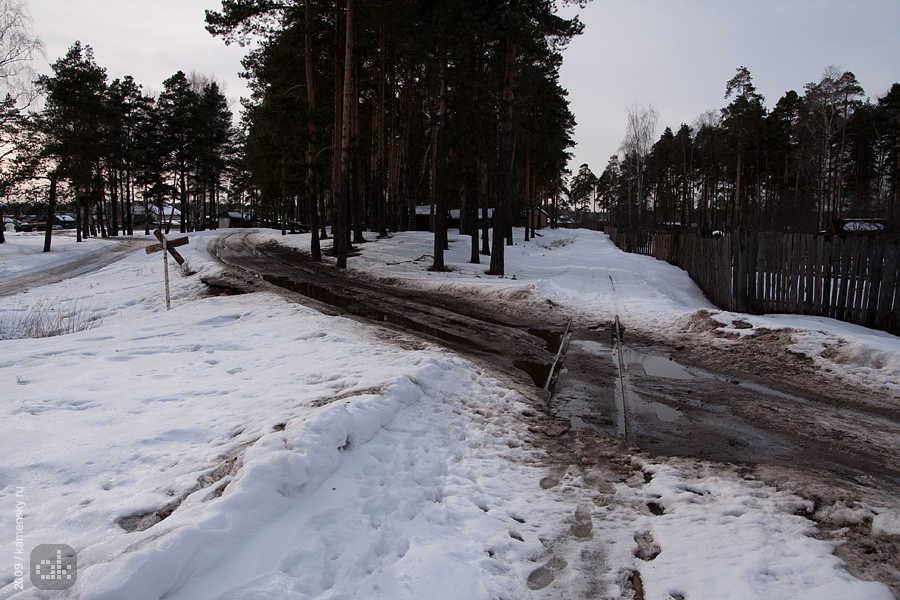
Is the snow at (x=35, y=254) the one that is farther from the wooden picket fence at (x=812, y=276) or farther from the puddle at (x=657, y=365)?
the wooden picket fence at (x=812, y=276)

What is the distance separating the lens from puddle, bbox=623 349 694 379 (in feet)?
23.1

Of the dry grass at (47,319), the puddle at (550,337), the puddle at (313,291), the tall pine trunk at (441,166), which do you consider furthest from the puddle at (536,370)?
the tall pine trunk at (441,166)

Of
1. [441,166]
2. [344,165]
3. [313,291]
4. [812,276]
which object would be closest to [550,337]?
[812,276]

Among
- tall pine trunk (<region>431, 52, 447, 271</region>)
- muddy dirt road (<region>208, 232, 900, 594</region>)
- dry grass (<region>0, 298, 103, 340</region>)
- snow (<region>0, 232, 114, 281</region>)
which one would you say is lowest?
dry grass (<region>0, 298, 103, 340</region>)

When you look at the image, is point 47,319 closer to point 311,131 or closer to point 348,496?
point 311,131

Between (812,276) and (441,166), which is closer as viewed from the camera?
(812,276)

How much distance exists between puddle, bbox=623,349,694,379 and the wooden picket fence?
4127mm

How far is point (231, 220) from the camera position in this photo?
72.7 meters

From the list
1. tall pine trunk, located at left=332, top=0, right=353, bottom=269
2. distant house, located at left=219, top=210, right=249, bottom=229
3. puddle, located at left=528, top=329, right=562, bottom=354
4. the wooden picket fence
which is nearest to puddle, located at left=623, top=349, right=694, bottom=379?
puddle, located at left=528, top=329, right=562, bottom=354

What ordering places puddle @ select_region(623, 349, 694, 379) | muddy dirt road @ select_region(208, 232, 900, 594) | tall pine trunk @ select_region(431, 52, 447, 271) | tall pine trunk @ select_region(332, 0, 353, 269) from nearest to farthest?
muddy dirt road @ select_region(208, 232, 900, 594) → puddle @ select_region(623, 349, 694, 379) → tall pine trunk @ select_region(332, 0, 353, 269) → tall pine trunk @ select_region(431, 52, 447, 271)

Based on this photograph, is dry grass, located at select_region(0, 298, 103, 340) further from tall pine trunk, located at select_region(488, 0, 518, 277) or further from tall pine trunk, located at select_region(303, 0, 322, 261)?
tall pine trunk, located at select_region(488, 0, 518, 277)

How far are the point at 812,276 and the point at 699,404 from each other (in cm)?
592

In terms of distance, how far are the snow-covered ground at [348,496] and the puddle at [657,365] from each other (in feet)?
7.07

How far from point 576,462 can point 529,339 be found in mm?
4742
